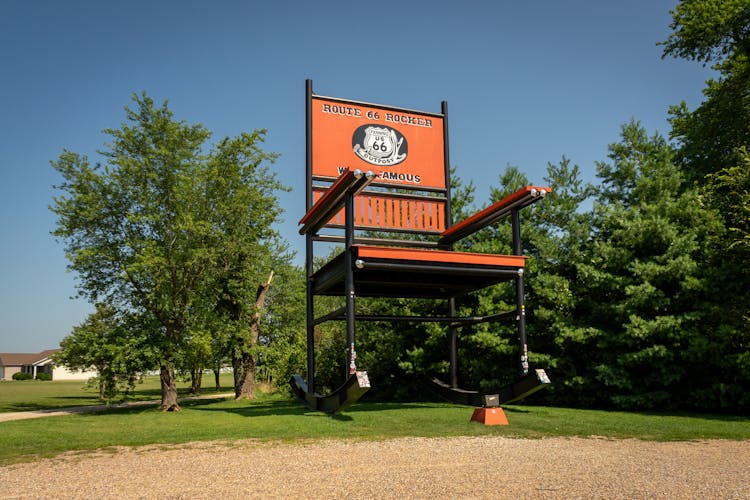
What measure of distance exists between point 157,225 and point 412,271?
804cm

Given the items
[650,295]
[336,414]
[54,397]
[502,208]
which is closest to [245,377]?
[336,414]

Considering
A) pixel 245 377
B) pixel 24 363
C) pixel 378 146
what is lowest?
pixel 24 363

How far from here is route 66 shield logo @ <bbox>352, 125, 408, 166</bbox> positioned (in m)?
6.66

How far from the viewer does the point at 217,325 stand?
38.8 ft

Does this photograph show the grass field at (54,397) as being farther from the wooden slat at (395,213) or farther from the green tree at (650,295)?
the green tree at (650,295)

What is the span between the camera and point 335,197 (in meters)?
4.83

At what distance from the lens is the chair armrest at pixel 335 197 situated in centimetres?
444

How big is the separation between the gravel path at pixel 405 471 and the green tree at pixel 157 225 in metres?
6.75

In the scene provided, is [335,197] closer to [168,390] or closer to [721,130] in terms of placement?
[168,390]

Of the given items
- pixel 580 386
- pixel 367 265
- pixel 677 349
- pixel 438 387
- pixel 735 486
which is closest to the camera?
pixel 735 486

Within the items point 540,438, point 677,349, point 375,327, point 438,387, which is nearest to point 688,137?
point 677,349

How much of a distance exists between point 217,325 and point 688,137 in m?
11.4

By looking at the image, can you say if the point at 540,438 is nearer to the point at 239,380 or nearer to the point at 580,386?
the point at 580,386

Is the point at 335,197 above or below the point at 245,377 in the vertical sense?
above
